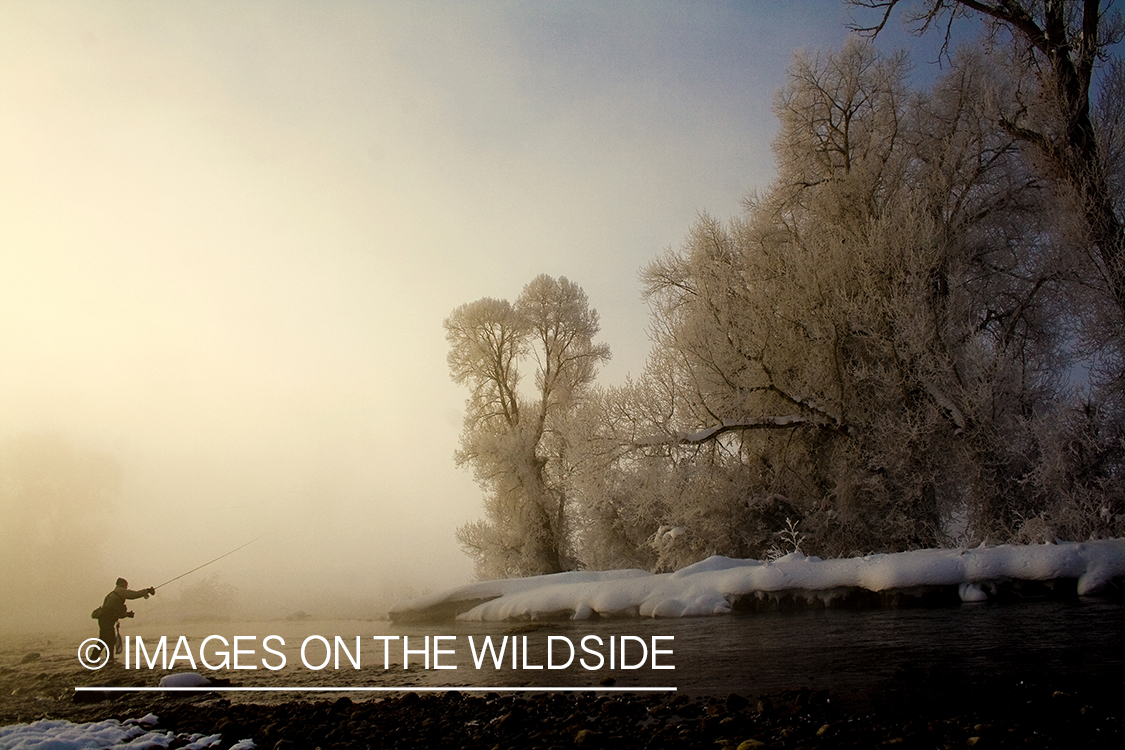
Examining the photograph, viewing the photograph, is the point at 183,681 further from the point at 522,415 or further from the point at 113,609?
the point at 522,415

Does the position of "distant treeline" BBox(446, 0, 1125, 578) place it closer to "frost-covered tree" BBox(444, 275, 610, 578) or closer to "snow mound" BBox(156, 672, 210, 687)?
"frost-covered tree" BBox(444, 275, 610, 578)

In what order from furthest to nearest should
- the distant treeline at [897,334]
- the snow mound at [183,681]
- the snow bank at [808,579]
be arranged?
the distant treeline at [897,334] → the snow bank at [808,579] → the snow mound at [183,681]

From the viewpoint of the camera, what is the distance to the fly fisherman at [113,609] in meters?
11.7

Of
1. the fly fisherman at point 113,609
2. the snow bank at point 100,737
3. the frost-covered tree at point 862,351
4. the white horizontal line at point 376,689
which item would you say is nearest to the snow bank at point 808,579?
the frost-covered tree at point 862,351

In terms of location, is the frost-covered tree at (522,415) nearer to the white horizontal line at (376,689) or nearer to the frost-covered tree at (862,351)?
the frost-covered tree at (862,351)

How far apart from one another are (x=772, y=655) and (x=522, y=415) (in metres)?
20.1

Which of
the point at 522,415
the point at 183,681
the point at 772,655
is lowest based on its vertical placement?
the point at 183,681

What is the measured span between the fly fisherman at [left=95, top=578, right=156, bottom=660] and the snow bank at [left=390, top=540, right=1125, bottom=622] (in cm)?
725

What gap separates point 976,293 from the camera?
17.7 meters

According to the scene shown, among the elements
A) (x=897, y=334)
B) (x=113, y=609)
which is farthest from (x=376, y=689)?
(x=897, y=334)

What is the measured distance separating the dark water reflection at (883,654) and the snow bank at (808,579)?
2.70ft

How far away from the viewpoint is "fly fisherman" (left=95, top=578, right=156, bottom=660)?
1168 centimetres

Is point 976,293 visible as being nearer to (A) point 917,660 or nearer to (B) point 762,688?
(A) point 917,660

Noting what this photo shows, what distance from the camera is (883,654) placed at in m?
6.51
